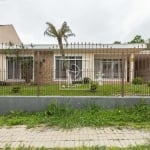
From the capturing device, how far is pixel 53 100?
33.0 feet

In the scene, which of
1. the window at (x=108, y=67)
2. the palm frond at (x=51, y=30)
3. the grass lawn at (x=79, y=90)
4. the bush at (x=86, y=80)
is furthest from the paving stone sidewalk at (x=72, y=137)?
the palm frond at (x=51, y=30)

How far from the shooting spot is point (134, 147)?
6.17 metres

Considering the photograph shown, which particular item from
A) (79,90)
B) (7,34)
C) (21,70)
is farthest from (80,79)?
(7,34)

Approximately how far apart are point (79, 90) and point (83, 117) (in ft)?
6.77

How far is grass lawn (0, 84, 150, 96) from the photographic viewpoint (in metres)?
10.6

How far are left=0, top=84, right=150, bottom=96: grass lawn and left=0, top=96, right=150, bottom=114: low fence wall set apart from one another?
0.44 meters

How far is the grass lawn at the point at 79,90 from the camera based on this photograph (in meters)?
10.6

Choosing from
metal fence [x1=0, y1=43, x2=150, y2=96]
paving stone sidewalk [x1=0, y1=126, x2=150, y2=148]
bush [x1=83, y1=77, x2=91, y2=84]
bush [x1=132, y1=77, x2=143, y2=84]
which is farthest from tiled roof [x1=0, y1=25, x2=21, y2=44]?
paving stone sidewalk [x1=0, y1=126, x2=150, y2=148]

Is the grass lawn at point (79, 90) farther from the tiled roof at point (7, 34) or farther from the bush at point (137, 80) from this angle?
the tiled roof at point (7, 34)

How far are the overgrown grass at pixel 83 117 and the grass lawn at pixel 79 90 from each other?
0.76m

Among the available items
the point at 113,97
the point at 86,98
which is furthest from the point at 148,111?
the point at 86,98

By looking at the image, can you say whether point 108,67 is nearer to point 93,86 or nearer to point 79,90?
point 93,86

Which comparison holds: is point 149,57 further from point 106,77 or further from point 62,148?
point 62,148

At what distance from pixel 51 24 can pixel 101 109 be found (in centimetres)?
1217
